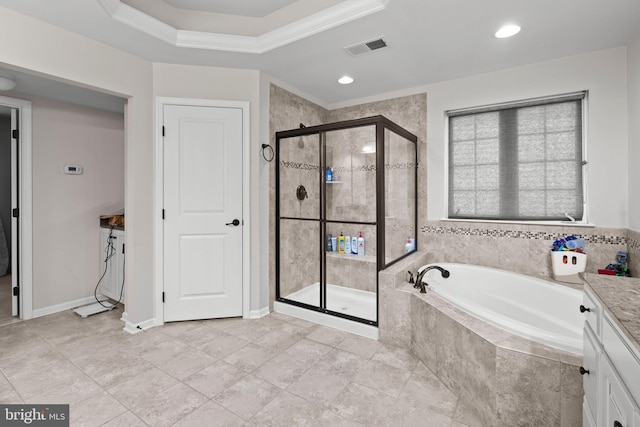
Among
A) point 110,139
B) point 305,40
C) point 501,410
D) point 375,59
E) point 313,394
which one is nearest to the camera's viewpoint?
point 501,410

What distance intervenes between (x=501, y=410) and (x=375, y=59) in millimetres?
2659

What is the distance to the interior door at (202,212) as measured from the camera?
276cm

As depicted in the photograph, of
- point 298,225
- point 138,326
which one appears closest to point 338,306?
point 298,225

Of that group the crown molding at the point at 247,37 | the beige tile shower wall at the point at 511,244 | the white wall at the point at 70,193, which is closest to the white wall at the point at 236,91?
the crown molding at the point at 247,37

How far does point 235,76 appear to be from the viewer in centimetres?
288

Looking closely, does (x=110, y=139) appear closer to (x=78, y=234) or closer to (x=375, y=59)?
(x=78, y=234)

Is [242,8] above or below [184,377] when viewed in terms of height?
above

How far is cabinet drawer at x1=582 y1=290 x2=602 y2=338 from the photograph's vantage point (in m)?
1.08

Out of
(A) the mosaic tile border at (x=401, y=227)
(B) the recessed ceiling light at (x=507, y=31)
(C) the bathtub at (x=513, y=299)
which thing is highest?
(B) the recessed ceiling light at (x=507, y=31)

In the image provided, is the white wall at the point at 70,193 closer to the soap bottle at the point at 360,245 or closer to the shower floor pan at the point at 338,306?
the shower floor pan at the point at 338,306

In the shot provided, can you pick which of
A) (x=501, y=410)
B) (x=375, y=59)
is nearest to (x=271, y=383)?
(x=501, y=410)

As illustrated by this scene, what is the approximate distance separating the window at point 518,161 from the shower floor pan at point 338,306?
1.34m

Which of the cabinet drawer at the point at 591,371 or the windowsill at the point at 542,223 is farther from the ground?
the windowsill at the point at 542,223

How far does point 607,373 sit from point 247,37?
2904 millimetres
